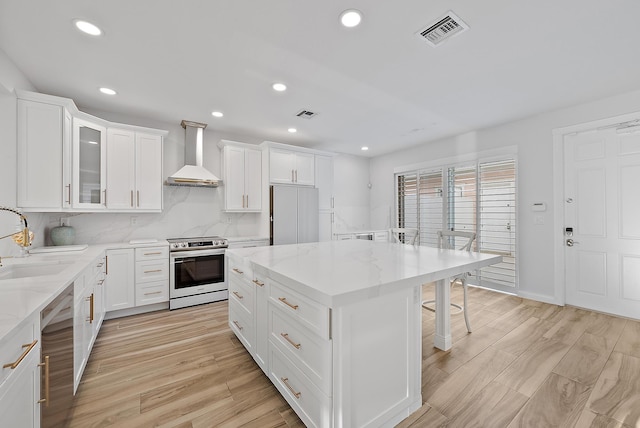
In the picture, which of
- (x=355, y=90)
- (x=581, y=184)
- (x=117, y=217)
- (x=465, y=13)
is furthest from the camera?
(x=117, y=217)

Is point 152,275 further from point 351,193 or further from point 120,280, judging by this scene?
point 351,193

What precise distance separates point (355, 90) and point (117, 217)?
3.46m

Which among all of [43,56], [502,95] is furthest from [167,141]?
[502,95]

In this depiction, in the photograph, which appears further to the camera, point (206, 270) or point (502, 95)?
point (206, 270)

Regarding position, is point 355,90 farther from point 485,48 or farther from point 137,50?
point 137,50

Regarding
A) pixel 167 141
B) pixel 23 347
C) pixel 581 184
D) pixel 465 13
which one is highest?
pixel 465 13

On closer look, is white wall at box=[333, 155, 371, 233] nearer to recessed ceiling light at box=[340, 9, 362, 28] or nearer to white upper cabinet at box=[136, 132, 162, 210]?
white upper cabinet at box=[136, 132, 162, 210]

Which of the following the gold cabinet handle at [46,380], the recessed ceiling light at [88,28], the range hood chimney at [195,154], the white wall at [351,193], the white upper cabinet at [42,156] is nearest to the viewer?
the gold cabinet handle at [46,380]

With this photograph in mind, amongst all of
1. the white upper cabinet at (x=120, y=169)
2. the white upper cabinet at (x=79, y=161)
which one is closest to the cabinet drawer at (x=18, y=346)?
the white upper cabinet at (x=79, y=161)

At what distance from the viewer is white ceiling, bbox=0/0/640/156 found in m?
1.77

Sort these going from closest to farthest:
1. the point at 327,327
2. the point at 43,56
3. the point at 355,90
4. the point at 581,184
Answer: the point at 327,327 < the point at 43,56 < the point at 355,90 < the point at 581,184

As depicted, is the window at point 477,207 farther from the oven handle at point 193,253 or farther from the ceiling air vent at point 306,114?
the oven handle at point 193,253

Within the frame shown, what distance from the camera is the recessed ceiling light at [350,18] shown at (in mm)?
1771

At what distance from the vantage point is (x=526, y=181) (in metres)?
3.80
